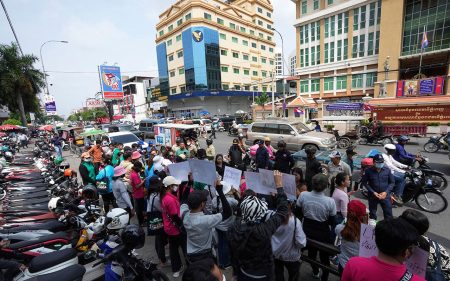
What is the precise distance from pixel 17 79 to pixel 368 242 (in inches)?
1564

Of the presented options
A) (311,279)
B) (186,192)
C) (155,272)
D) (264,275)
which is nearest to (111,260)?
(155,272)

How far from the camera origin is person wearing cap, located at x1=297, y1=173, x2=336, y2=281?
2.96 metres

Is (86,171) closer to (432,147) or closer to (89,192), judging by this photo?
(89,192)

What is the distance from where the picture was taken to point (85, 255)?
3506mm

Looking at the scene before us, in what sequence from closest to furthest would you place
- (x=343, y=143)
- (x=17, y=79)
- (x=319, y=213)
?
1. (x=319, y=213)
2. (x=343, y=143)
3. (x=17, y=79)

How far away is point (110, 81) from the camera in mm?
27453

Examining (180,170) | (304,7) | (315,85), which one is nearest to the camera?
(180,170)

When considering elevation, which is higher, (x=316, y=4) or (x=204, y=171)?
(x=316, y=4)

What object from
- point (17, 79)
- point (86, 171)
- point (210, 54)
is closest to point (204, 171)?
point (86, 171)

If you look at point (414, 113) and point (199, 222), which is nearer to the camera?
point (199, 222)

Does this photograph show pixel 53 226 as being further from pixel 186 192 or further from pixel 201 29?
pixel 201 29

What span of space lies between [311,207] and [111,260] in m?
2.73

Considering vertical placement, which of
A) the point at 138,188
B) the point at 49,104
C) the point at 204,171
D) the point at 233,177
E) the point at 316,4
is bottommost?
the point at 138,188

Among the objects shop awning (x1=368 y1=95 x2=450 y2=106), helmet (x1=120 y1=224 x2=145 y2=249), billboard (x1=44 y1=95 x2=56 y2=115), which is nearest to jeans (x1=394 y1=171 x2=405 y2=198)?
helmet (x1=120 y1=224 x2=145 y2=249)
